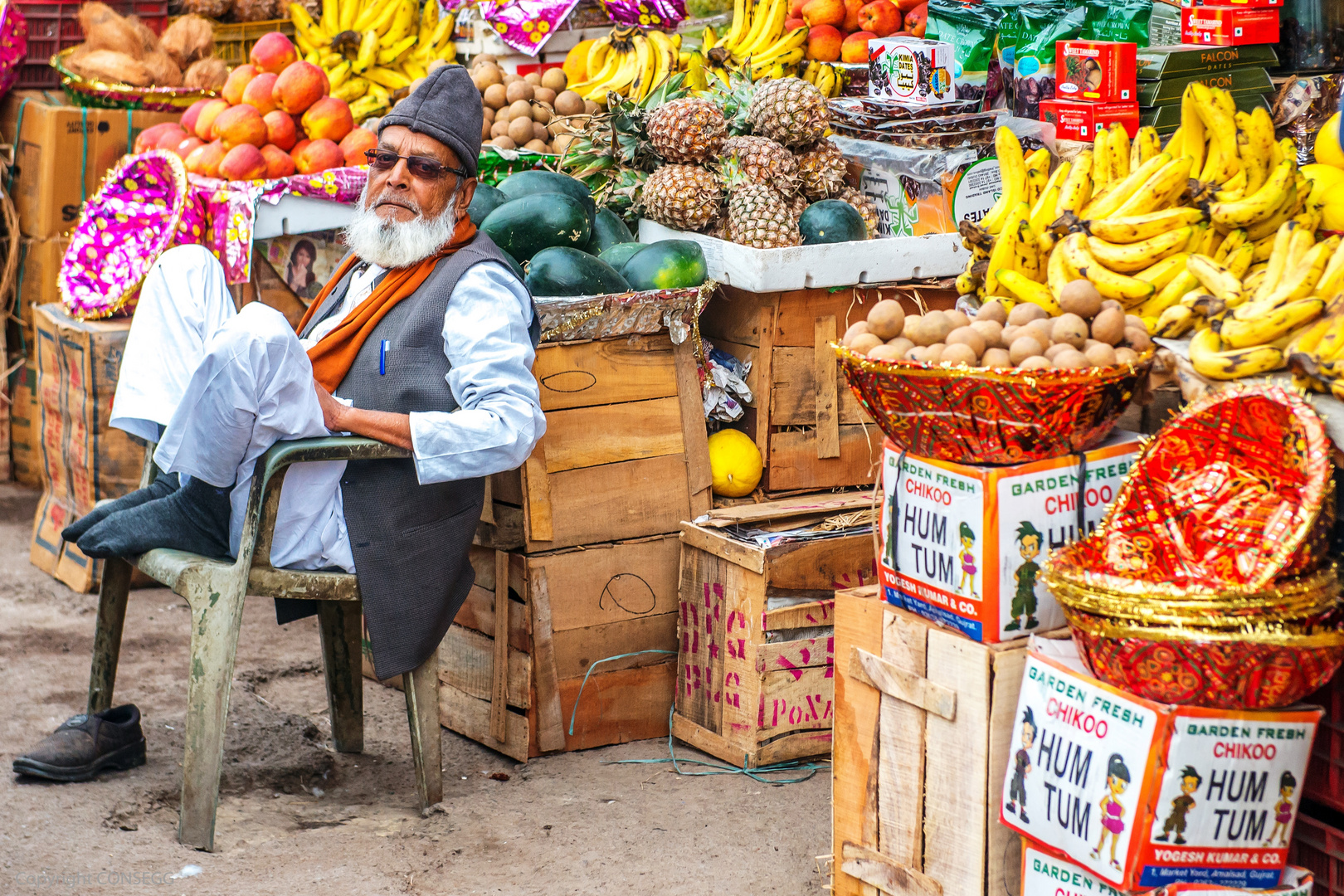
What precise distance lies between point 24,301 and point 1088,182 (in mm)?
4900

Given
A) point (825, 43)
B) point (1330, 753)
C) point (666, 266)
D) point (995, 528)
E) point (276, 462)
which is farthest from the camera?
point (825, 43)

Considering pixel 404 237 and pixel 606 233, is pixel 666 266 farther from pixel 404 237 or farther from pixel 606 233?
pixel 404 237

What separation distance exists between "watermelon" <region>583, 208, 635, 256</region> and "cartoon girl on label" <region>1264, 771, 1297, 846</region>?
2556mm

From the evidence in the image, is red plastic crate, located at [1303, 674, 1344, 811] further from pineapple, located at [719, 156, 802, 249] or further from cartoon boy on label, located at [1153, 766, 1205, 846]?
pineapple, located at [719, 156, 802, 249]

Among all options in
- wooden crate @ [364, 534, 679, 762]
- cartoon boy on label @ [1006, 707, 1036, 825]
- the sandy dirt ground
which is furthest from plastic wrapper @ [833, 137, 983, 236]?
cartoon boy on label @ [1006, 707, 1036, 825]

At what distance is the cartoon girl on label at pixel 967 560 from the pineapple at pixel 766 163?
6.98 feet

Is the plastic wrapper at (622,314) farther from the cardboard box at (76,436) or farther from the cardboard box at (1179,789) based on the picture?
the cardboard box at (76,436)

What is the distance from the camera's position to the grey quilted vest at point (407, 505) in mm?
3088

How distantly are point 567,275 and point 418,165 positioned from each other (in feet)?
1.72

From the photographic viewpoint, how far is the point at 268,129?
5227 mm

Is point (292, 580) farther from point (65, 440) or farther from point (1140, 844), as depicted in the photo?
point (65, 440)

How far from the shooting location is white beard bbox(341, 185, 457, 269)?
3238mm

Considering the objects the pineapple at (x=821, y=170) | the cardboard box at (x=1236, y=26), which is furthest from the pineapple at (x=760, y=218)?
the cardboard box at (x=1236, y=26)

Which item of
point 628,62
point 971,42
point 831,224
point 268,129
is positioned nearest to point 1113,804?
point 831,224
